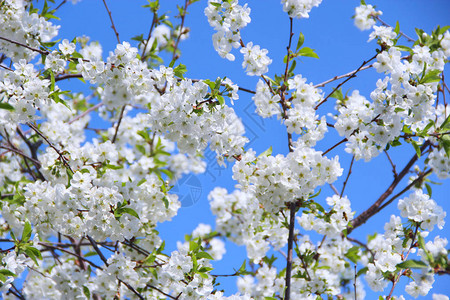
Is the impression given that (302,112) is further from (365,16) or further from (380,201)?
(365,16)

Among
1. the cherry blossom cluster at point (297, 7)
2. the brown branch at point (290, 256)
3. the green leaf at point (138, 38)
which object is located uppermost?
the green leaf at point (138, 38)

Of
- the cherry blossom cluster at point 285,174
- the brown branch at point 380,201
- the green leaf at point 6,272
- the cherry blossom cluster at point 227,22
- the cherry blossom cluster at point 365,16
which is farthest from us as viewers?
the cherry blossom cluster at point 365,16

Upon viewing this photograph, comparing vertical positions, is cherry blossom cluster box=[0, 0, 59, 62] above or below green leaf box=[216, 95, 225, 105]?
above

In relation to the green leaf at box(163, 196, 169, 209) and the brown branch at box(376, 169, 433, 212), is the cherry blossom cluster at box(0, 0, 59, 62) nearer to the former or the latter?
the green leaf at box(163, 196, 169, 209)

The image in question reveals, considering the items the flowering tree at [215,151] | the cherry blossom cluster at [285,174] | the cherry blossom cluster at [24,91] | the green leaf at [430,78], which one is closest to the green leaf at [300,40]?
the flowering tree at [215,151]

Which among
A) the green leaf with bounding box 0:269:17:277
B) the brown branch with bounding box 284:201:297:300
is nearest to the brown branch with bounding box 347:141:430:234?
the brown branch with bounding box 284:201:297:300

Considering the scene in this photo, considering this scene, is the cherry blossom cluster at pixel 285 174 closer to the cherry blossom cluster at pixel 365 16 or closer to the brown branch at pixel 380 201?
the brown branch at pixel 380 201

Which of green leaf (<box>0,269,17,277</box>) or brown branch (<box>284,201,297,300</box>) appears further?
brown branch (<box>284,201,297,300</box>)

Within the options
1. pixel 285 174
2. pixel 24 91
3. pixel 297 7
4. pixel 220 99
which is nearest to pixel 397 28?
pixel 297 7

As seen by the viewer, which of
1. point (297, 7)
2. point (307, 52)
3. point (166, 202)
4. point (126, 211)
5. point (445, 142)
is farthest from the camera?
point (166, 202)

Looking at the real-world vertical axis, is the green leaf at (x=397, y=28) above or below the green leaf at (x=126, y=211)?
above

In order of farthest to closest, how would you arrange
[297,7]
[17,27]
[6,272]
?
[17,27] → [297,7] → [6,272]

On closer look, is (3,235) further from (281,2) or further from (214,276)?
(281,2)

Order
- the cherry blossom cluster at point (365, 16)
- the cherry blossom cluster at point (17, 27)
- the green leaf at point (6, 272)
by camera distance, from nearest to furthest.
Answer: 1. the green leaf at point (6, 272)
2. the cherry blossom cluster at point (17, 27)
3. the cherry blossom cluster at point (365, 16)
